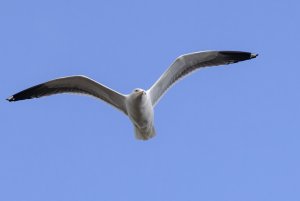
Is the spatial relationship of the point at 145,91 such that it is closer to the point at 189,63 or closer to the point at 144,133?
the point at 144,133

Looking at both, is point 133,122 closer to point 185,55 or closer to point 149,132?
point 149,132

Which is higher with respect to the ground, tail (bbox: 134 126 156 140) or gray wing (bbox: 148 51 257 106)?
gray wing (bbox: 148 51 257 106)

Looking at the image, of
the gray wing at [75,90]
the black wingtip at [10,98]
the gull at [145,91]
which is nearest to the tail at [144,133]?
the gull at [145,91]

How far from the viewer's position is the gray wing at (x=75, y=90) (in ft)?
40.0

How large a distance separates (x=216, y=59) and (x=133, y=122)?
244 cm

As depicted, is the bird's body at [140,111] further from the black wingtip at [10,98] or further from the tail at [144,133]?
the black wingtip at [10,98]

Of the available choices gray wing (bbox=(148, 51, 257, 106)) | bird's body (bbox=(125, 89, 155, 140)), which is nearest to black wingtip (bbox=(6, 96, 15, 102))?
bird's body (bbox=(125, 89, 155, 140))

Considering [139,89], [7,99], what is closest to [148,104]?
[139,89]

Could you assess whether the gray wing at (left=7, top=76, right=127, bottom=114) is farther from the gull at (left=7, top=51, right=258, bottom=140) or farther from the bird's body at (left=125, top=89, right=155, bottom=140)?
the bird's body at (left=125, top=89, right=155, bottom=140)

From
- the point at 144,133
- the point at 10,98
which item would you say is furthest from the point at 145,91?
the point at 10,98

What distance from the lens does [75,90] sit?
41.0 ft

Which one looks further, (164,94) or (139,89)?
(164,94)

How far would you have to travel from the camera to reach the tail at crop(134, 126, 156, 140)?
1180 cm

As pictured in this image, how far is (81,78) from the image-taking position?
479 inches
